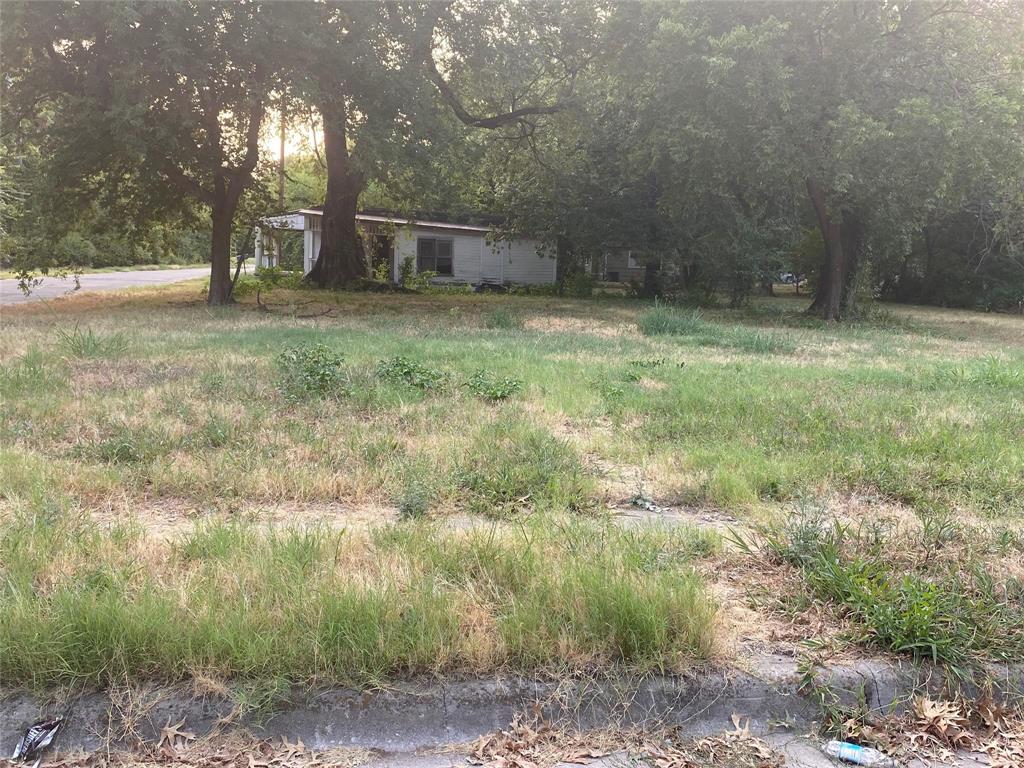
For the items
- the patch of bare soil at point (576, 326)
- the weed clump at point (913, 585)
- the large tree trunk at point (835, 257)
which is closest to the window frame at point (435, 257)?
the patch of bare soil at point (576, 326)

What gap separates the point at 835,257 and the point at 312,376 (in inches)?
604

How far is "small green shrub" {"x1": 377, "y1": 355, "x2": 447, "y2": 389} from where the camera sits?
21.5 ft

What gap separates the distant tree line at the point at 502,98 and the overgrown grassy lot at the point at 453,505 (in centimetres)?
717

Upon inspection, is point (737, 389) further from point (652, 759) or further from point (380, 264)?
point (380, 264)

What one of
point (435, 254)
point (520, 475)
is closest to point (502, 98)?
point (435, 254)

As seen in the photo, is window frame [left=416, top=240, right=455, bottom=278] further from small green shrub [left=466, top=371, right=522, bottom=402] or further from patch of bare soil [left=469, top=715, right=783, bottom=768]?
patch of bare soil [left=469, top=715, right=783, bottom=768]

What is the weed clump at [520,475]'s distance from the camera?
12.5 ft

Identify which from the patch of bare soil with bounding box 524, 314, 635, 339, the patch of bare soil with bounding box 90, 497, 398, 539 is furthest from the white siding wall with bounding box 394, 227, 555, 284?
the patch of bare soil with bounding box 90, 497, 398, 539

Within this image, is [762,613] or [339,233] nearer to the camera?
[762,613]

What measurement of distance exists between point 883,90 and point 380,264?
1853 centimetres

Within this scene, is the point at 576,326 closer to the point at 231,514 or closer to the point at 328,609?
the point at 231,514

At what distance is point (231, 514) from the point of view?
11.7 ft

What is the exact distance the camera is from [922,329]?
16.7 meters

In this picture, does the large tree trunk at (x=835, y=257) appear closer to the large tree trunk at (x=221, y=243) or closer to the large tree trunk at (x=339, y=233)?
the large tree trunk at (x=221, y=243)
